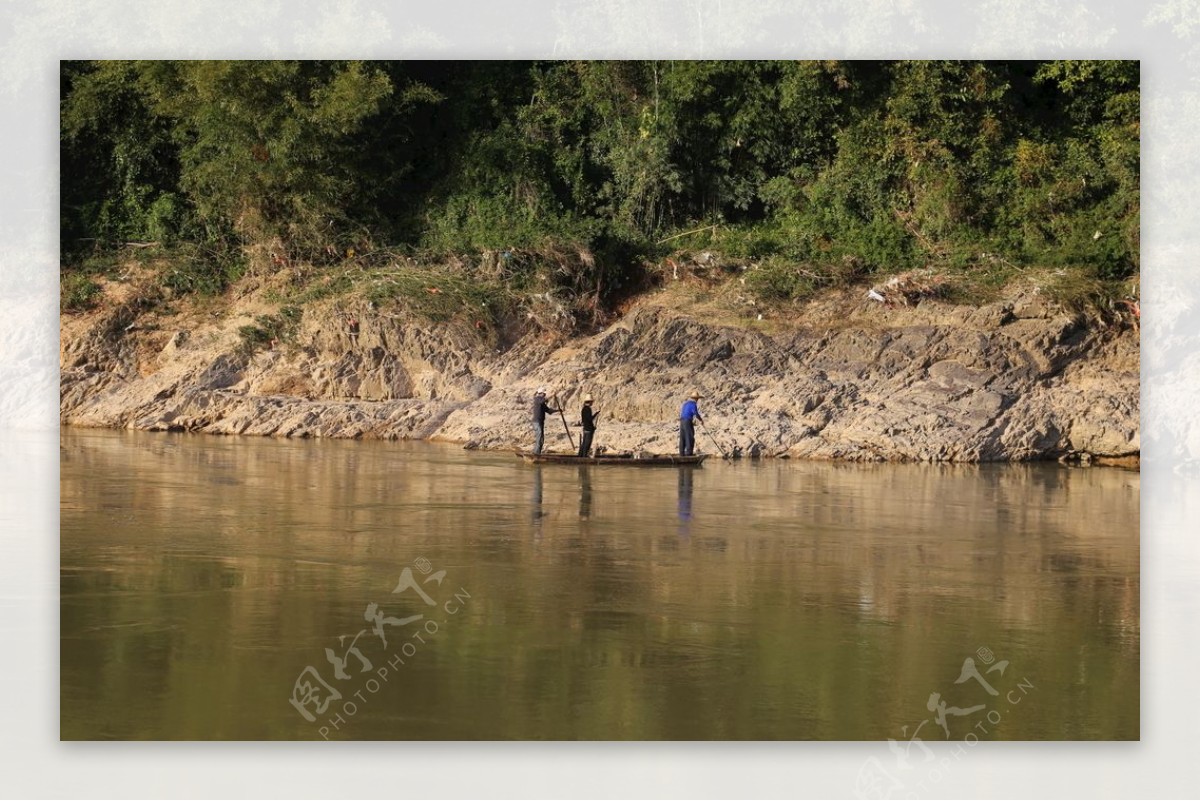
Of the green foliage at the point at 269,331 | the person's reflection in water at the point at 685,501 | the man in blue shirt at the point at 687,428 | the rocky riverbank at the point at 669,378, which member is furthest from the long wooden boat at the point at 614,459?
the green foliage at the point at 269,331

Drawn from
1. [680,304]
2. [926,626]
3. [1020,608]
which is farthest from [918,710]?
[680,304]

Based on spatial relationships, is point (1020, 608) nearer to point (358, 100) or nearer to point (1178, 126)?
point (1178, 126)

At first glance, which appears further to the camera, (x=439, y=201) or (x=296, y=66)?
(x=439, y=201)

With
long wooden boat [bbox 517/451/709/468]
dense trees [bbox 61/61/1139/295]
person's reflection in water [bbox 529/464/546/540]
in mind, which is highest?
dense trees [bbox 61/61/1139/295]

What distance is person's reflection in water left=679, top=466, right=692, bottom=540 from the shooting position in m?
15.5

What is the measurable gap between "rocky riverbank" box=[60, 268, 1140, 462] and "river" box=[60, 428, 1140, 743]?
15.9 feet

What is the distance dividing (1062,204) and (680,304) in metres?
7.51

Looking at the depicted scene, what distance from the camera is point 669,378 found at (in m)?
25.5

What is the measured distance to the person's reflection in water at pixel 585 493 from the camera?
16.5m

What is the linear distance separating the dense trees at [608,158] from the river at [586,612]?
1175cm

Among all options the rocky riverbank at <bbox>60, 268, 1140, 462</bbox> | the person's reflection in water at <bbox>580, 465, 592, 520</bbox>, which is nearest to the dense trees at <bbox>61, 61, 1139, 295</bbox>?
the rocky riverbank at <bbox>60, 268, 1140, 462</bbox>

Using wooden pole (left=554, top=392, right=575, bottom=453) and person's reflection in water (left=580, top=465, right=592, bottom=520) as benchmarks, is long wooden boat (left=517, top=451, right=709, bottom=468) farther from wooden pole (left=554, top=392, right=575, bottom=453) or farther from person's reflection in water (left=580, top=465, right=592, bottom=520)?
wooden pole (left=554, top=392, right=575, bottom=453)

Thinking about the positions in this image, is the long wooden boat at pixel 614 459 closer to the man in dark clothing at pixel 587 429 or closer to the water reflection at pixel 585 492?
the water reflection at pixel 585 492

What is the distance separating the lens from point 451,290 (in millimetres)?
28375
